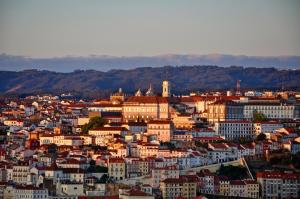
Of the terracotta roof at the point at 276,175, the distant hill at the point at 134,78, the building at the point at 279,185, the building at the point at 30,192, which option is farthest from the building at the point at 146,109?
the distant hill at the point at 134,78

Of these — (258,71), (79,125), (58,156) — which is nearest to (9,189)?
(58,156)

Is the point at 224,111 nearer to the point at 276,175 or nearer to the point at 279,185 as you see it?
the point at 276,175

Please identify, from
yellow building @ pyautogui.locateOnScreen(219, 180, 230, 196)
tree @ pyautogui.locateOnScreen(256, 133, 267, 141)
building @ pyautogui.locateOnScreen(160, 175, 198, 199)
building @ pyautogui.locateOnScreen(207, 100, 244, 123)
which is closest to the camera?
building @ pyautogui.locateOnScreen(160, 175, 198, 199)

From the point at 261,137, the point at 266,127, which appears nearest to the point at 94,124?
the point at 266,127

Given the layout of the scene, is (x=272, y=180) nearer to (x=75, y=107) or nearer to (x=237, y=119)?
(x=237, y=119)

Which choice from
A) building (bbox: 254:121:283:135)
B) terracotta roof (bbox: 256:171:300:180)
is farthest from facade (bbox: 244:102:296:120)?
terracotta roof (bbox: 256:171:300:180)

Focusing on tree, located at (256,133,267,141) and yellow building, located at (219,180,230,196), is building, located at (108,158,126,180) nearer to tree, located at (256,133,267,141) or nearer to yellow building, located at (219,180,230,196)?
yellow building, located at (219,180,230,196)
